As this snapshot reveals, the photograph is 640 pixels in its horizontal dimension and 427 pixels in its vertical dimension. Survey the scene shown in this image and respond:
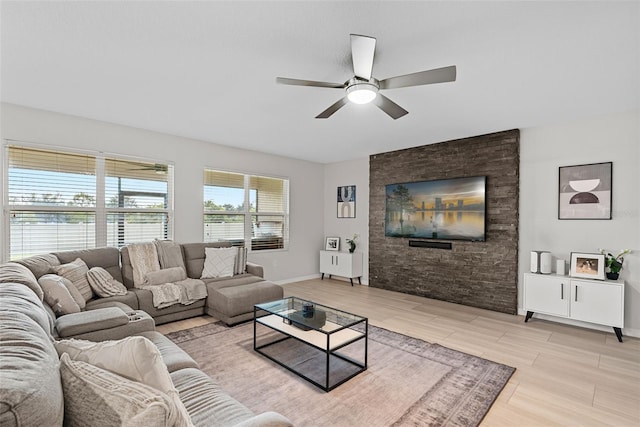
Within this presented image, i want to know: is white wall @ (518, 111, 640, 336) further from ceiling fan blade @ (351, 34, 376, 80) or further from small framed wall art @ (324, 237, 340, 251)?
small framed wall art @ (324, 237, 340, 251)

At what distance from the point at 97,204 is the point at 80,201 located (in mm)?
182

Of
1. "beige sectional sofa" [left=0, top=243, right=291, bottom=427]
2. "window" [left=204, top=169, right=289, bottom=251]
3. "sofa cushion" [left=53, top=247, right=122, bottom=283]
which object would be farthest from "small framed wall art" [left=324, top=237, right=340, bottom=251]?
"sofa cushion" [left=53, top=247, right=122, bottom=283]

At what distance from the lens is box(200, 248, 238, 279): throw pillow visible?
4340mm

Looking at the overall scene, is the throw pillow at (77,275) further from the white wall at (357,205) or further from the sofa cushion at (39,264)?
the white wall at (357,205)

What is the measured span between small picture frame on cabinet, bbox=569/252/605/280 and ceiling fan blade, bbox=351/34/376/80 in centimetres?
346

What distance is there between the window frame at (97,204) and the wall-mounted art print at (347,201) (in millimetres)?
3386

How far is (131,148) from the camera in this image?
4266 mm

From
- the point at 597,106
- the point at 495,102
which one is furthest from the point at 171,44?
the point at 597,106

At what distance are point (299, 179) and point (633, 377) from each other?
5.46 metres

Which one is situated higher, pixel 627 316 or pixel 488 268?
pixel 488 268

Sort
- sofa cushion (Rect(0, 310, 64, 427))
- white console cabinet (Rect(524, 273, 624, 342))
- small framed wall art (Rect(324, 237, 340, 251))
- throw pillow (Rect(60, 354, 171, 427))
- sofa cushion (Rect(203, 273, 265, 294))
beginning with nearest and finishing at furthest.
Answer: sofa cushion (Rect(0, 310, 64, 427)), throw pillow (Rect(60, 354, 171, 427)), white console cabinet (Rect(524, 273, 624, 342)), sofa cushion (Rect(203, 273, 265, 294)), small framed wall art (Rect(324, 237, 340, 251))

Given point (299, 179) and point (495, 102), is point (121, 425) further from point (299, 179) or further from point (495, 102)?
point (299, 179)

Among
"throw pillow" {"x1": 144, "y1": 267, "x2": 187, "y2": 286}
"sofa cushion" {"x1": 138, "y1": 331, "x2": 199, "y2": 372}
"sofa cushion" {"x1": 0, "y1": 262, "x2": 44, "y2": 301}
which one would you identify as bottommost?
"sofa cushion" {"x1": 138, "y1": 331, "x2": 199, "y2": 372}

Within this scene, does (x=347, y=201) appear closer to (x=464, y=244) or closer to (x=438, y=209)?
(x=438, y=209)
